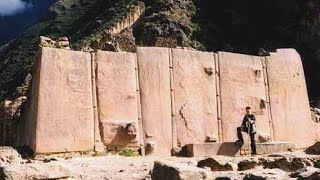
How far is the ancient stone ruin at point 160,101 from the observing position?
1224cm

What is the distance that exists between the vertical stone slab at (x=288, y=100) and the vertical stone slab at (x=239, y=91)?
13.9 inches

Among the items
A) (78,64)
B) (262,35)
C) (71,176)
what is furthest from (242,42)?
(71,176)

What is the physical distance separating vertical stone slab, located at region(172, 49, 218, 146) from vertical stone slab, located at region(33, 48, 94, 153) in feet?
7.41

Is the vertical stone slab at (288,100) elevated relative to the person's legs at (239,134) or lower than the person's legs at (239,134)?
elevated

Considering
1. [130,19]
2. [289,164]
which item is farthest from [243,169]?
[130,19]

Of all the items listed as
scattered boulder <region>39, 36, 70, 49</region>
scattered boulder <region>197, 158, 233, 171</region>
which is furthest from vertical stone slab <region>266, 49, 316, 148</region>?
scattered boulder <region>197, 158, 233, 171</region>

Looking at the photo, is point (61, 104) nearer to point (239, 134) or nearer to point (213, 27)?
point (239, 134)

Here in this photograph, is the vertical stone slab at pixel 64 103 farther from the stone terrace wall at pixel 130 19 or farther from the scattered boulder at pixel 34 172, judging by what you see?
the stone terrace wall at pixel 130 19

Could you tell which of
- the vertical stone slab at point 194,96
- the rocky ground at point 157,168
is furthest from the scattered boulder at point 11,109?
the rocky ground at point 157,168

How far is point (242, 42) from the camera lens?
59375mm

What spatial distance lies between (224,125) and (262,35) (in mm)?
46253

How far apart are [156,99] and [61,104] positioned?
2.35 m

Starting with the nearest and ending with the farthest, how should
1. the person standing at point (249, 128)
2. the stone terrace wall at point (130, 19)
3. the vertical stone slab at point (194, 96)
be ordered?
the person standing at point (249, 128) < the vertical stone slab at point (194, 96) < the stone terrace wall at point (130, 19)

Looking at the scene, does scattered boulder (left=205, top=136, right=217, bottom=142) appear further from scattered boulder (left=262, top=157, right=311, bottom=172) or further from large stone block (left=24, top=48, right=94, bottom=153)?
scattered boulder (left=262, top=157, right=311, bottom=172)
